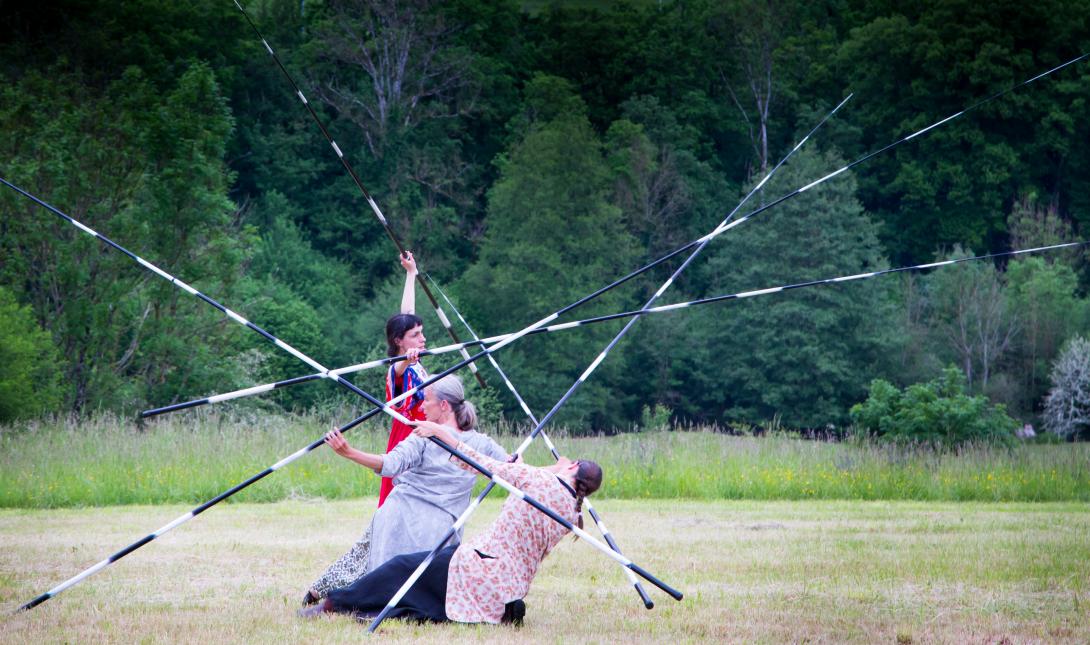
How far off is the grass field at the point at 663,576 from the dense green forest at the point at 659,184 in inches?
901

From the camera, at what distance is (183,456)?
14445 mm

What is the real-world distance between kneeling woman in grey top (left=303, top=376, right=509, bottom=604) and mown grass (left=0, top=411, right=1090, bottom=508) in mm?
6688

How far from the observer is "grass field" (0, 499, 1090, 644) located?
21.0ft

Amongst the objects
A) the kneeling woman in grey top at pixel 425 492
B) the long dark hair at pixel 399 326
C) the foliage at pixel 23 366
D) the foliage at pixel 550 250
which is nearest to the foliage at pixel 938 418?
the foliage at pixel 23 366

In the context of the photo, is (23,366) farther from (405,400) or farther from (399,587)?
(399,587)

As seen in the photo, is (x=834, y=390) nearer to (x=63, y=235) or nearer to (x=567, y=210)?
(x=567, y=210)

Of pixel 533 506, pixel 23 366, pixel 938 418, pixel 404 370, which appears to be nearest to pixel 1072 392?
pixel 938 418

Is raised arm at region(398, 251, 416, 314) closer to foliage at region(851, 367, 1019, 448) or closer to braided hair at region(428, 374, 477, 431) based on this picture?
braided hair at region(428, 374, 477, 431)

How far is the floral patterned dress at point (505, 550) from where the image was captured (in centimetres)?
642

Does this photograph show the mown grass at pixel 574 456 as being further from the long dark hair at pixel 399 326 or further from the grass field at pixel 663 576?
the long dark hair at pixel 399 326

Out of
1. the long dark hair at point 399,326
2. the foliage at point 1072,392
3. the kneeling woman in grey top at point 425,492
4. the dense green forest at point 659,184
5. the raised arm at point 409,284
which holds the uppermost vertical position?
the dense green forest at point 659,184

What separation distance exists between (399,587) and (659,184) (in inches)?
1523

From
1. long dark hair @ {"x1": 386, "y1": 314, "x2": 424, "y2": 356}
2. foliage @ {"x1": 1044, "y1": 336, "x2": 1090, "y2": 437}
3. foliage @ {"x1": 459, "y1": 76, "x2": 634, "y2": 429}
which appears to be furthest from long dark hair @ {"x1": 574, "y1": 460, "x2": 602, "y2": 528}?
foliage @ {"x1": 1044, "y1": 336, "x2": 1090, "y2": 437}

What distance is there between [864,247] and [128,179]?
24251 millimetres
